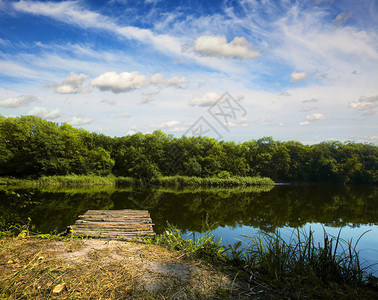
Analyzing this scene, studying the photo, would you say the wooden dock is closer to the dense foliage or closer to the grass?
the grass

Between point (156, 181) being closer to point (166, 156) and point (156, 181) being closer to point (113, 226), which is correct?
point (166, 156)

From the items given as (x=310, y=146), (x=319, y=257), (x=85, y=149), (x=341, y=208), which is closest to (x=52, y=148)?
(x=85, y=149)

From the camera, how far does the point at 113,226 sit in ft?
22.8

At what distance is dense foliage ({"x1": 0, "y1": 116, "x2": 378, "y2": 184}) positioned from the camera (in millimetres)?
32812

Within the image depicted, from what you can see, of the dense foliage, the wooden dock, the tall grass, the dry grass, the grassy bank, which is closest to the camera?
the dry grass

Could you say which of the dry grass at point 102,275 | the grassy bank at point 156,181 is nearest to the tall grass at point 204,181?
the grassy bank at point 156,181

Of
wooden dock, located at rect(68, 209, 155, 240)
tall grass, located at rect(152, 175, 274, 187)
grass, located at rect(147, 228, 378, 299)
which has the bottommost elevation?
tall grass, located at rect(152, 175, 274, 187)

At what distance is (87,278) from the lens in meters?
3.03

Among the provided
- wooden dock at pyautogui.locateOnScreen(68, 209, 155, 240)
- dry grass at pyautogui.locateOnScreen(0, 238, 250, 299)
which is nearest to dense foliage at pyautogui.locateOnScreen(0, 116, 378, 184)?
wooden dock at pyautogui.locateOnScreen(68, 209, 155, 240)

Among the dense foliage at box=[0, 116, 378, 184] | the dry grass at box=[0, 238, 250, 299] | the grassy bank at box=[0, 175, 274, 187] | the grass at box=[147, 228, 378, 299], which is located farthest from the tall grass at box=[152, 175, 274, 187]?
the grass at box=[147, 228, 378, 299]

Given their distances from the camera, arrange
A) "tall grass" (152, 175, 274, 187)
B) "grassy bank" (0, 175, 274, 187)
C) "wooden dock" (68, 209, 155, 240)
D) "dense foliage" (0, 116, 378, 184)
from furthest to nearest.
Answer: "tall grass" (152, 175, 274, 187)
"dense foliage" (0, 116, 378, 184)
"grassy bank" (0, 175, 274, 187)
"wooden dock" (68, 209, 155, 240)

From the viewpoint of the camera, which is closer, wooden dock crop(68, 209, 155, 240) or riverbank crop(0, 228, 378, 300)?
riverbank crop(0, 228, 378, 300)

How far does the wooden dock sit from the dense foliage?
86.8 ft

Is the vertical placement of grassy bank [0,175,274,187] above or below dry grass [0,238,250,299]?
below
